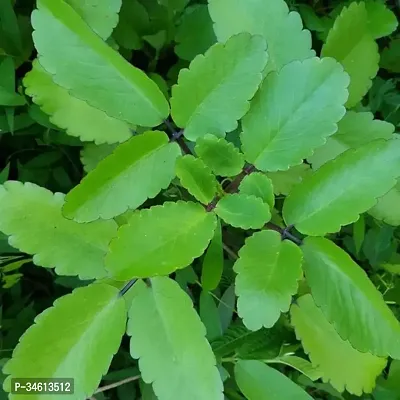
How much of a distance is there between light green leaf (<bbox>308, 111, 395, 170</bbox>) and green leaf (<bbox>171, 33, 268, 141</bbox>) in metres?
0.20

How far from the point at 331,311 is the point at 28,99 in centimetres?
61

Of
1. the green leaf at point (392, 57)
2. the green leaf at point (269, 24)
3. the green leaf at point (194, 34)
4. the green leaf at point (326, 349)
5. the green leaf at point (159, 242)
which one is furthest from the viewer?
the green leaf at point (392, 57)

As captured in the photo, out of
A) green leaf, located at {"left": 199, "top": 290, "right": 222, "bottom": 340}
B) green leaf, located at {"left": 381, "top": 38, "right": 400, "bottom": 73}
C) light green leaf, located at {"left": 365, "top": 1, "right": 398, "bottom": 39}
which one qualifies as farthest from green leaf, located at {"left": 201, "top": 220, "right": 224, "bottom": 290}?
green leaf, located at {"left": 381, "top": 38, "right": 400, "bottom": 73}

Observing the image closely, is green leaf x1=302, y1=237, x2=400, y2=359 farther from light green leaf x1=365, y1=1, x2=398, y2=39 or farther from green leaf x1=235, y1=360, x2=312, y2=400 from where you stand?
light green leaf x1=365, y1=1, x2=398, y2=39

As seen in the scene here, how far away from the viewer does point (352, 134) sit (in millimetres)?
834

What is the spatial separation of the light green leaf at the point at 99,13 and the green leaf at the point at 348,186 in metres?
0.34

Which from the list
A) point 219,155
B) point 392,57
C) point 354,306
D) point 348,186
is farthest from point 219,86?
point 392,57

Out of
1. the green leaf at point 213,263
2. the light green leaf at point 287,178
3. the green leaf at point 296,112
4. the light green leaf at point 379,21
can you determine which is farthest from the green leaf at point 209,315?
the light green leaf at point 379,21

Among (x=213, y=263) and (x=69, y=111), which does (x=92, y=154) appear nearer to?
(x=69, y=111)

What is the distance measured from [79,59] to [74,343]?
1.03 ft

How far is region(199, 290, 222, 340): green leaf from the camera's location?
93 cm

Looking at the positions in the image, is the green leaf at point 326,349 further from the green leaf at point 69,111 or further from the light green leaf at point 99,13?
the light green leaf at point 99,13

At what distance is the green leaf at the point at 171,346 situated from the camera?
2.15 feet

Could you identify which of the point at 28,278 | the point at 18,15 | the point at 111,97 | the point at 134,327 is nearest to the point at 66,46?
the point at 111,97
